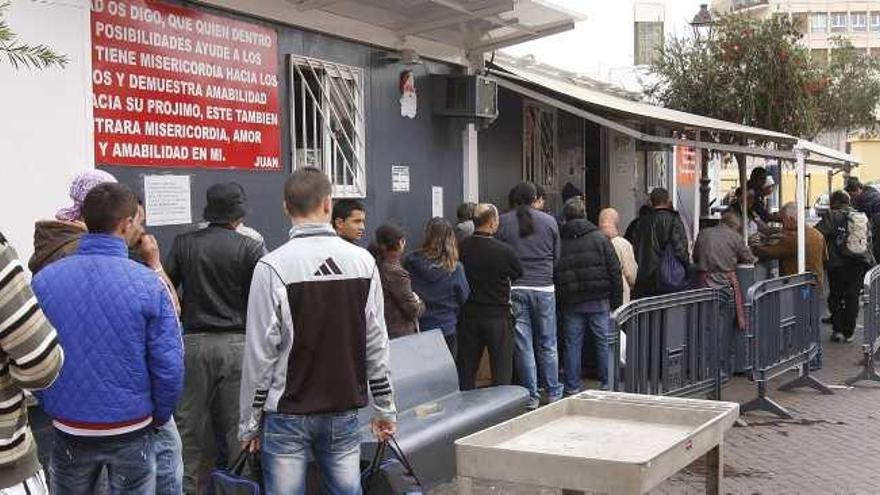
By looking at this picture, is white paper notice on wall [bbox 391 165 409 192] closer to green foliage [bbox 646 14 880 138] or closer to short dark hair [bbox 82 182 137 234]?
short dark hair [bbox 82 182 137 234]

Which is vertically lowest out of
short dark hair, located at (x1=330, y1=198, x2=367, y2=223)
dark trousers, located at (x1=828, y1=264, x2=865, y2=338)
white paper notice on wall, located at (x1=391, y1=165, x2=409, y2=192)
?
dark trousers, located at (x1=828, y1=264, x2=865, y2=338)

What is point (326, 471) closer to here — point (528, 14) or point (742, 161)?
point (528, 14)

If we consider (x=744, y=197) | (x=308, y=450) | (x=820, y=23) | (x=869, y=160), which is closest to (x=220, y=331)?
(x=308, y=450)

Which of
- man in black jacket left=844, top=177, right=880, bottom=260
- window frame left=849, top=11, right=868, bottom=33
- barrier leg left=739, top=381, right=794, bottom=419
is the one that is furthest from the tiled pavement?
window frame left=849, top=11, right=868, bottom=33

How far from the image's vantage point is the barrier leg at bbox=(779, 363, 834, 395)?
32.4 ft

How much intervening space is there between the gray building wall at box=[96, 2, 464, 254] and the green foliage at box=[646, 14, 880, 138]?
8487 millimetres

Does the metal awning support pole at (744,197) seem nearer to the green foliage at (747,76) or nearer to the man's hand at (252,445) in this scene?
the green foliage at (747,76)

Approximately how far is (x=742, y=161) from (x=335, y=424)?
37.3ft

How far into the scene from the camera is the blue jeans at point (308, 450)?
13.6ft

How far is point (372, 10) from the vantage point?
902 cm

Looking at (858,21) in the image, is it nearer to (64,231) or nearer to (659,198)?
→ (659,198)

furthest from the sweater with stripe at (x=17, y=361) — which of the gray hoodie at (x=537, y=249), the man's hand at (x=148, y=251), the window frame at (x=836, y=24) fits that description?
the window frame at (x=836, y=24)

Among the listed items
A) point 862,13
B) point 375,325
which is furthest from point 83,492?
point 862,13

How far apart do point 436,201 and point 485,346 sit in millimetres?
2455
